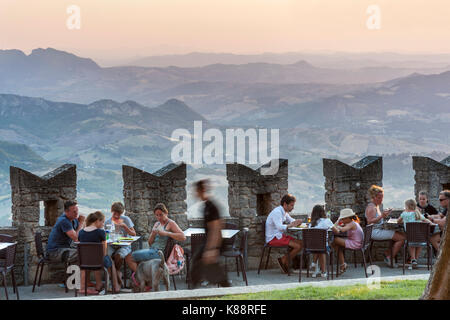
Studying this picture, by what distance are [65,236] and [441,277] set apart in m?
7.12

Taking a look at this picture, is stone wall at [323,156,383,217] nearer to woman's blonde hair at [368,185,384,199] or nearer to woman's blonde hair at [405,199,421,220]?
woman's blonde hair at [368,185,384,199]

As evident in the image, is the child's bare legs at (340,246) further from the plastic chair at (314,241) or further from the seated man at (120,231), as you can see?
the seated man at (120,231)

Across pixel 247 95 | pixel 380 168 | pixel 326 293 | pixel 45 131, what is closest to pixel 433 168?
pixel 380 168

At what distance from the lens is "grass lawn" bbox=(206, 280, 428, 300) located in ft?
25.1

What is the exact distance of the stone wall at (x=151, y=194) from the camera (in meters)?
12.5

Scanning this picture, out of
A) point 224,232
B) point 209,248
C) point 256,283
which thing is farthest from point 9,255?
point 256,283

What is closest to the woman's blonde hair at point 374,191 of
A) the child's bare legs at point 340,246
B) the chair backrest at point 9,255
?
the child's bare legs at point 340,246

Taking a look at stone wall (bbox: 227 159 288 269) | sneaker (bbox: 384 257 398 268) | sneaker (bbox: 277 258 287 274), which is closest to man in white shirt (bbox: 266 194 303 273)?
sneaker (bbox: 277 258 287 274)

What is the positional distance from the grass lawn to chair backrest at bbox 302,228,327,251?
301cm

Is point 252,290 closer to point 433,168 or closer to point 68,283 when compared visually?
point 68,283

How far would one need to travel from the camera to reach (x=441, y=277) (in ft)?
19.9

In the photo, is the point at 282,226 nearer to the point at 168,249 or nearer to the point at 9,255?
the point at 168,249

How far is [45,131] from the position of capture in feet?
286

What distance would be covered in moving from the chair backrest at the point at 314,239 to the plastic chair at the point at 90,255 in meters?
3.72
